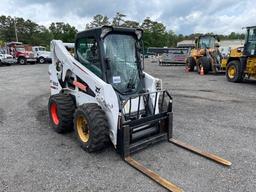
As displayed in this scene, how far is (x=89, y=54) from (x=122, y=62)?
69 cm

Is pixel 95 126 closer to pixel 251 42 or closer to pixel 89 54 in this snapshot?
pixel 89 54

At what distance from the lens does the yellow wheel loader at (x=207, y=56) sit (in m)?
15.4

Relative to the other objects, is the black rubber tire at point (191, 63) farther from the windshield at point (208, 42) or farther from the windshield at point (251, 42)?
the windshield at point (251, 42)

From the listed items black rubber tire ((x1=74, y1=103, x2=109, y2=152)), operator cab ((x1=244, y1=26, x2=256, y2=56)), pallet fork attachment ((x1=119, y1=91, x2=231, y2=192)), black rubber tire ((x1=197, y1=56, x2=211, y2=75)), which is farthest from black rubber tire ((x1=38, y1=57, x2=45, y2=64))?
pallet fork attachment ((x1=119, y1=91, x2=231, y2=192))

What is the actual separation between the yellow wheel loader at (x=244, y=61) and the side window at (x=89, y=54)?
30.5 feet

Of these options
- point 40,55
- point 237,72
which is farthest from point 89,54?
point 40,55

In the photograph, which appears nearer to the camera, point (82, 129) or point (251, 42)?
point (82, 129)

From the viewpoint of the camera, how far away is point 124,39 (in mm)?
4473

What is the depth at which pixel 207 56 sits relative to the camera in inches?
614

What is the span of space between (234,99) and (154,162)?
18.2 ft

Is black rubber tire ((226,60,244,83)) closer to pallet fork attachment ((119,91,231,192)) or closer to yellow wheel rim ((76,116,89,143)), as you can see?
pallet fork attachment ((119,91,231,192))

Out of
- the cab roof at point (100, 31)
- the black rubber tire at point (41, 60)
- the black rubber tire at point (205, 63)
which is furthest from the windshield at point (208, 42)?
the black rubber tire at point (41, 60)

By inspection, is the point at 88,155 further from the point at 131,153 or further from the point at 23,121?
the point at 23,121

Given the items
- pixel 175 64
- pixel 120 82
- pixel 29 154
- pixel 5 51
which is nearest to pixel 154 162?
A: pixel 120 82
